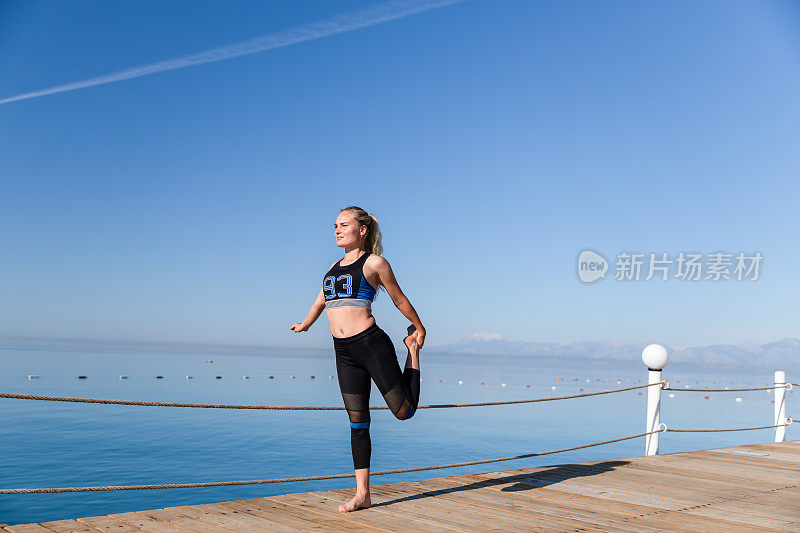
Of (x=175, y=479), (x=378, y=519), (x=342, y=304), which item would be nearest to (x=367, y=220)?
(x=342, y=304)

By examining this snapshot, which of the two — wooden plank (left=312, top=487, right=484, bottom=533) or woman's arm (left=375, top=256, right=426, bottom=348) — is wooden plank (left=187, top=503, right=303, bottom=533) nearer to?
wooden plank (left=312, top=487, right=484, bottom=533)

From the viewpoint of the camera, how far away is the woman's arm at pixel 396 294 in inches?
158

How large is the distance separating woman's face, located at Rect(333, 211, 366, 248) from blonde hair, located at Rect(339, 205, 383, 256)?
4cm

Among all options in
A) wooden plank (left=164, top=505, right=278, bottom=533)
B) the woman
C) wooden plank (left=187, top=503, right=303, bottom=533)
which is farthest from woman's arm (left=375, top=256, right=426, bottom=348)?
wooden plank (left=164, top=505, right=278, bottom=533)

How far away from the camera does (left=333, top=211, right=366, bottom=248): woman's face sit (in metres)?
4.13

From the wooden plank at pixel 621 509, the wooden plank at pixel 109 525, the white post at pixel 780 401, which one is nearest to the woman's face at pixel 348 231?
the wooden plank at pixel 109 525

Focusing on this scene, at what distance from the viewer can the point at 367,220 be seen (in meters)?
A: 4.20

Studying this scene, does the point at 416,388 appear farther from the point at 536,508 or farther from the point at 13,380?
the point at 13,380

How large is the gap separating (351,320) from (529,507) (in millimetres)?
1903

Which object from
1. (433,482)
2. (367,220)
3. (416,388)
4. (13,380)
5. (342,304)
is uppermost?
(367,220)

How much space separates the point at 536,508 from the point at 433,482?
42.1 inches

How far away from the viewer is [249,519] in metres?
3.94

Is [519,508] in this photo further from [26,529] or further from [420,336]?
[26,529]

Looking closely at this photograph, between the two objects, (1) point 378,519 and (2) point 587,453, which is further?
(2) point 587,453
